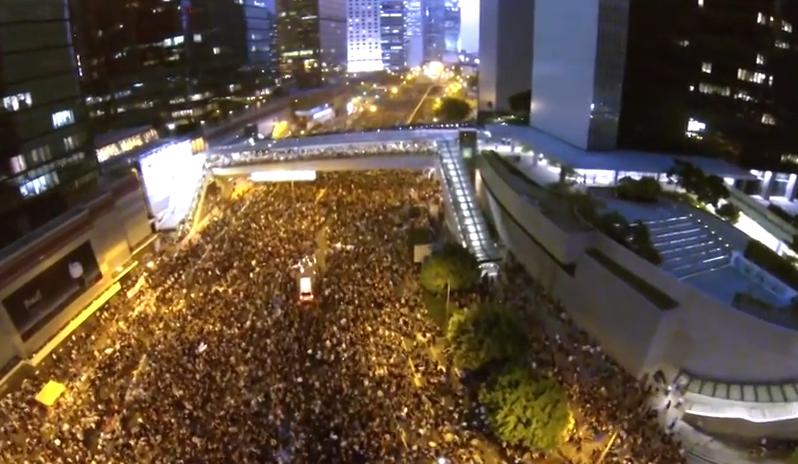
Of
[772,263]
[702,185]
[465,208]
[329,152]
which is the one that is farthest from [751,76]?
[329,152]

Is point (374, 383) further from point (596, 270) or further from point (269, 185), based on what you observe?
point (269, 185)

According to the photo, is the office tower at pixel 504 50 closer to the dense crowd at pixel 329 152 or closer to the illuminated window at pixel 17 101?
the dense crowd at pixel 329 152

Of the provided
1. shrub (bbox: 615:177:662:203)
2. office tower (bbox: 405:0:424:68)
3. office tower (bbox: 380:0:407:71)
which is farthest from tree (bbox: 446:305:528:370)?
office tower (bbox: 405:0:424:68)

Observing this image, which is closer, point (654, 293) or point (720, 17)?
point (654, 293)

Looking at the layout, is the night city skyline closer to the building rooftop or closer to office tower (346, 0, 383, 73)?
the building rooftop

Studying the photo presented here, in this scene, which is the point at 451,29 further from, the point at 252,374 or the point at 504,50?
the point at 252,374

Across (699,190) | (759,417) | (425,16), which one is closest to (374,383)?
(759,417)
